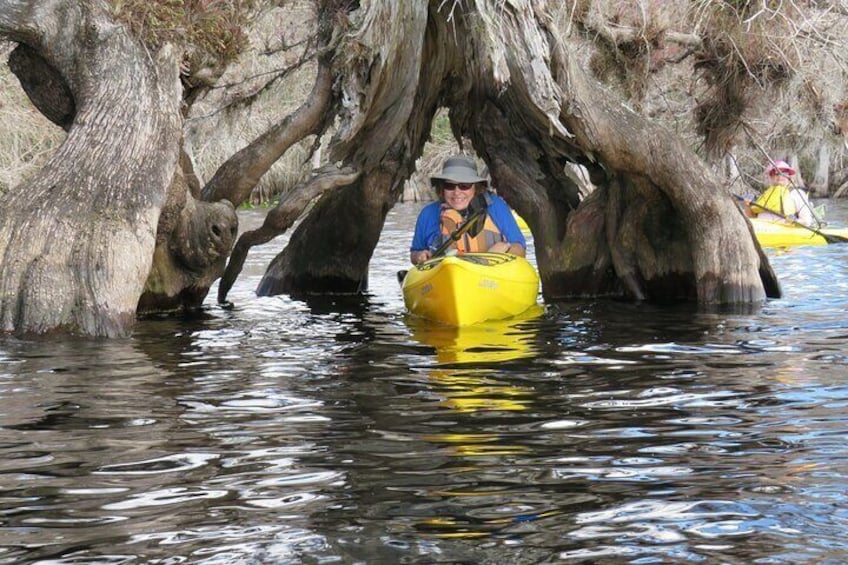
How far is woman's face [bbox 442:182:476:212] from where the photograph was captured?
1295 centimetres

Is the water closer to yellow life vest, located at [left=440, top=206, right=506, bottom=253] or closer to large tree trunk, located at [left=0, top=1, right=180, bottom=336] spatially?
large tree trunk, located at [left=0, top=1, right=180, bottom=336]

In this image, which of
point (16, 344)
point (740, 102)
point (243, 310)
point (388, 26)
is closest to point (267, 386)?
point (16, 344)

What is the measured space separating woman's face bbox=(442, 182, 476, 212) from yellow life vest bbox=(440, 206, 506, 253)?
0.26ft

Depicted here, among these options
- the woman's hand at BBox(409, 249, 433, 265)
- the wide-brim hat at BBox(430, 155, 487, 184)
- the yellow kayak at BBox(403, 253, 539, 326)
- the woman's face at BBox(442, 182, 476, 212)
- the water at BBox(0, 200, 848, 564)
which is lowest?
the water at BBox(0, 200, 848, 564)

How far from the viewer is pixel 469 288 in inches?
467

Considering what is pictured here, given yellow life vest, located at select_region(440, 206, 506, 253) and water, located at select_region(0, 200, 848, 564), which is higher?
yellow life vest, located at select_region(440, 206, 506, 253)

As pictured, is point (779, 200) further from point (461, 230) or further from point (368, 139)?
point (461, 230)

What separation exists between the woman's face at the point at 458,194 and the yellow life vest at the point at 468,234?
8 centimetres

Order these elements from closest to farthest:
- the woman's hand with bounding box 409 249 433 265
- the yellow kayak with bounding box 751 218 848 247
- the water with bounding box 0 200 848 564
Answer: the water with bounding box 0 200 848 564 → the woman's hand with bounding box 409 249 433 265 → the yellow kayak with bounding box 751 218 848 247

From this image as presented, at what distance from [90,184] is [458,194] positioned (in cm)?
373

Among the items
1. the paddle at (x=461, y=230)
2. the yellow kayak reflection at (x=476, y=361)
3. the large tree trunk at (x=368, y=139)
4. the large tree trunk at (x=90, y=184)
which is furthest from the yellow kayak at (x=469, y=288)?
the large tree trunk at (x=90, y=184)

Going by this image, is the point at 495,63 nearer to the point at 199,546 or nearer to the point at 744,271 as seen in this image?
the point at 744,271

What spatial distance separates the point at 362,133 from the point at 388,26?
5.55ft

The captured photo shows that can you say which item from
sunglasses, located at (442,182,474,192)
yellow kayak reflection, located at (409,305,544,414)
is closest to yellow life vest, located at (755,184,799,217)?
yellow kayak reflection, located at (409,305,544,414)
